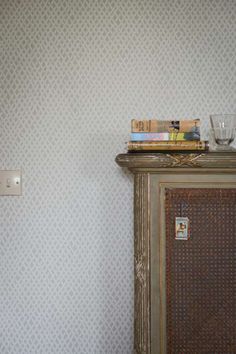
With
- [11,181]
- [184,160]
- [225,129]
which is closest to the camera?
[184,160]

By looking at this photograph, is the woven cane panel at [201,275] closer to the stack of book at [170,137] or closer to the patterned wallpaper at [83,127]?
the stack of book at [170,137]

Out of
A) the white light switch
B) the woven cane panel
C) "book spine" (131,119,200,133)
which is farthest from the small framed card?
the white light switch

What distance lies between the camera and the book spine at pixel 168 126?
4.09ft

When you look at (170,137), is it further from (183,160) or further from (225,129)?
(225,129)

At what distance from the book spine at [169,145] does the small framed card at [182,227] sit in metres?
0.23

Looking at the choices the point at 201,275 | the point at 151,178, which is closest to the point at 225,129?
the point at 151,178

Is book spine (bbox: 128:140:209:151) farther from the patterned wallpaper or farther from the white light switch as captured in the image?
the white light switch

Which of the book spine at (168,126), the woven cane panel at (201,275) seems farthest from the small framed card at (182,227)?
the book spine at (168,126)

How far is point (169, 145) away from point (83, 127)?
537 mm

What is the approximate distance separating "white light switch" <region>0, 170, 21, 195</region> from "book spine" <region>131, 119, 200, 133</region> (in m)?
0.64

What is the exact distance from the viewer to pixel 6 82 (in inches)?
65.7

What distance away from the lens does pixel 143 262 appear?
1.24 metres

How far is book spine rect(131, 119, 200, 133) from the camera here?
1.25m

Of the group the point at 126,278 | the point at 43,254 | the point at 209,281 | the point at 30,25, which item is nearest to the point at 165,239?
the point at 209,281
